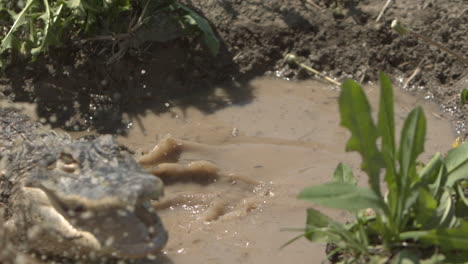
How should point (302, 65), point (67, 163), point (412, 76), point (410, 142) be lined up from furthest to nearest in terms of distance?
1. point (302, 65)
2. point (412, 76)
3. point (67, 163)
4. point (410, 142)

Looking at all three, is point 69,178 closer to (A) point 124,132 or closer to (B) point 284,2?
(A) point 124,132

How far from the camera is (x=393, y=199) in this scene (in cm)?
297

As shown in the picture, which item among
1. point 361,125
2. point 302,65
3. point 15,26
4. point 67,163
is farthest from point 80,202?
point 302,65

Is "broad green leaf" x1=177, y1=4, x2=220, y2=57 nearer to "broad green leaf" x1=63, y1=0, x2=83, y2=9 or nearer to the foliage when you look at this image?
the foliage

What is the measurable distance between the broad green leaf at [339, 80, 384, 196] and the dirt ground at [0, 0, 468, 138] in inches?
79.4

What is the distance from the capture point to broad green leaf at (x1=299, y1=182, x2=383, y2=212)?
110 inches

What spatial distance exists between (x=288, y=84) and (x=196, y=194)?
131cm

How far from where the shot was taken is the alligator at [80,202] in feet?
10.9

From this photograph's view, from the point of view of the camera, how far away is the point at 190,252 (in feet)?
12.4

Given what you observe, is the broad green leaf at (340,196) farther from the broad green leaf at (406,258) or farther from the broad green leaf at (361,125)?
the broad green leaf at (406,258)

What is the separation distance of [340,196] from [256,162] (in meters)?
1.73

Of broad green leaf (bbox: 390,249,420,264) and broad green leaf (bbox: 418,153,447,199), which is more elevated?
broad green leaf (bbox: 418,153,447,199)

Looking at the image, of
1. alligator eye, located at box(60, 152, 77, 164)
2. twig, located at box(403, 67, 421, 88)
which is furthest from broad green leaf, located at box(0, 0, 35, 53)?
twig, located at box(403, 67, 421, 88)

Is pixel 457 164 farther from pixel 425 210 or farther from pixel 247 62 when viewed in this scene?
pixel 247 62
